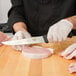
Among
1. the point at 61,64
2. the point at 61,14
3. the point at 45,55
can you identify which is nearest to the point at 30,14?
the point at 61,14

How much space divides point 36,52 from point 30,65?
0.39ft

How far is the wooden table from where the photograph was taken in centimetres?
96

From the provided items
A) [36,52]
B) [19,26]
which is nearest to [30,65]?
[36,52]

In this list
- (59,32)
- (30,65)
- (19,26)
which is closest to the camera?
(30,65)

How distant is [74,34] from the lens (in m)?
1.52

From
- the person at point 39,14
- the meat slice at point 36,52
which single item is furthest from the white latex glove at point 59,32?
the person at point 39,14

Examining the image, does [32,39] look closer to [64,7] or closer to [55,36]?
[55,36]

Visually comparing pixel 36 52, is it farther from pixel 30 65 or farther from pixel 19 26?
pixel 19 26

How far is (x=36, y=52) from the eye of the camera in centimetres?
114

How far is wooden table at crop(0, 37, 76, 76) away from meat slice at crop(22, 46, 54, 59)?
0.02 metres

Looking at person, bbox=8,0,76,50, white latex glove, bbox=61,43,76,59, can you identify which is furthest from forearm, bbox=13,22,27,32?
white latex glove, bbox=61,43,76,59

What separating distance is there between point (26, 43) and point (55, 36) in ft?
0.55

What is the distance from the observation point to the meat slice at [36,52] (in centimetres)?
111

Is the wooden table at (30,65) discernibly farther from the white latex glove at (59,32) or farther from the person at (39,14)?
the person at (39,14)
